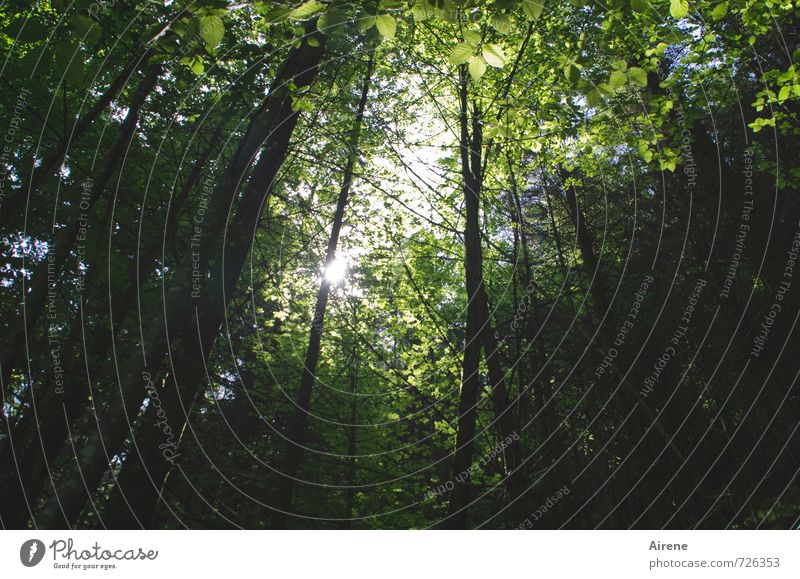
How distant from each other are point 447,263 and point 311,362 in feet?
16.2

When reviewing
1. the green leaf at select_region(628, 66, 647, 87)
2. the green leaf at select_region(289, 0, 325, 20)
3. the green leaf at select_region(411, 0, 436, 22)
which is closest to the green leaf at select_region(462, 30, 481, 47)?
the green leaf at select_region(411, 0, 436, 22)

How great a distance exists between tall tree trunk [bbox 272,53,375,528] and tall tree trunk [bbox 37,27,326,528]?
332 cm

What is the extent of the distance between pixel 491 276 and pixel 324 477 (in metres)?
7.31

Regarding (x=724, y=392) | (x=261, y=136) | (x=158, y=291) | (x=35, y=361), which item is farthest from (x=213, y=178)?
(x=724, y=392)

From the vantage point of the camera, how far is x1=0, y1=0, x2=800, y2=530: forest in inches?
253

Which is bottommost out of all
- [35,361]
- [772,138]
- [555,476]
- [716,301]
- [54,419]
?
[555,476]

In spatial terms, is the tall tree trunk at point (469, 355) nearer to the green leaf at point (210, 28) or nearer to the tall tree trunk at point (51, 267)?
the tall tree trunk at point (51, 267)

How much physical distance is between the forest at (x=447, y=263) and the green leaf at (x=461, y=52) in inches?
110

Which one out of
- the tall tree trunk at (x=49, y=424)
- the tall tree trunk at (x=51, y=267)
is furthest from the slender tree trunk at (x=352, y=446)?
the tall tree trunk at (x=51, y=267)

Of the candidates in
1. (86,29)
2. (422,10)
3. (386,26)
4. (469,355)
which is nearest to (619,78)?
(422,10)

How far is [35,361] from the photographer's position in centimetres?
853

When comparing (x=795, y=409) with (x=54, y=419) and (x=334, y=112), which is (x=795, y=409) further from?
(x=54, y=419)

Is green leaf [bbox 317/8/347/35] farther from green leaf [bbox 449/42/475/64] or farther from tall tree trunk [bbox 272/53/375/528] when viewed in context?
tall tree trunk [bbox 272/53/375/528]

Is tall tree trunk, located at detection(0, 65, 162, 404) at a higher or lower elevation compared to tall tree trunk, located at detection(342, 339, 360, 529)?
higher
